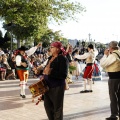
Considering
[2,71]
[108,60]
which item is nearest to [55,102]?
[108,60]

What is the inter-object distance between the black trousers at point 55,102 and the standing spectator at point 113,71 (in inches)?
57.6

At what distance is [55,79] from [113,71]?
1.64 metres

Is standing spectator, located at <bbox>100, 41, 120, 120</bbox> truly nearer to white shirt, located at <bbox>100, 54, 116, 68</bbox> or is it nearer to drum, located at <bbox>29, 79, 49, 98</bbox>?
white shirt, located at <bbox>100, 54, 116, 68</bbox>

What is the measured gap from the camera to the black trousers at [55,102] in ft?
17.8

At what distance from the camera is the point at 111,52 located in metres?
6.68

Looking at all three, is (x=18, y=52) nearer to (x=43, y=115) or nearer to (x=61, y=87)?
(x=43, y=115)

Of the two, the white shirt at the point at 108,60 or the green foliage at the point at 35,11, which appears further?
the green foliage at the point at 35,11

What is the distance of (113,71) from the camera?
21.5 ft

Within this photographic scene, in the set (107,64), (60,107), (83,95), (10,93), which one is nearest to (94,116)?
(107,64)

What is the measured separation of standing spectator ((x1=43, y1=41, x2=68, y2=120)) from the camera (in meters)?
5.38

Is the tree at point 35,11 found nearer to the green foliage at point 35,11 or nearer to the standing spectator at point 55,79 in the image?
the green foliage at point 35,11

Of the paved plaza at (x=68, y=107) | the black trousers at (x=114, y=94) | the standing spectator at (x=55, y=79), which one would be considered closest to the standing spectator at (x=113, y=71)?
the black trousers at (x=114, y=94)

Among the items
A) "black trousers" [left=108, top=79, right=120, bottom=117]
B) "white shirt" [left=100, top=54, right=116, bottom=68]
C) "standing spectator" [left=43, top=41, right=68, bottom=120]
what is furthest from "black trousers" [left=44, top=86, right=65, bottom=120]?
"black trousers" [left=108, top=79, right=120, bottom=117]

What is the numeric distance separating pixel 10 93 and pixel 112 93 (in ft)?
17.4
